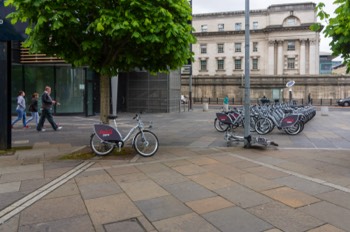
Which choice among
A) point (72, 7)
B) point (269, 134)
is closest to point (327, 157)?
point (269, 134)

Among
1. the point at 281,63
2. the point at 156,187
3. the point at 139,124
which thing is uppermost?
the point at 281,63

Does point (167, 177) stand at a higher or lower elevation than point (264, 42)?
lower

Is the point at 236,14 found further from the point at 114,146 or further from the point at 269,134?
the point at 114,146

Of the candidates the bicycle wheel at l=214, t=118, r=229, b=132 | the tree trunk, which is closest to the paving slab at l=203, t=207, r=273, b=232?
the tree trunk

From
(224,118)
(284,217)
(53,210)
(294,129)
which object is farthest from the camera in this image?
(224,118)

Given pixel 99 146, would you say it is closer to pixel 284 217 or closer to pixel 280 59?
pixel 284 217

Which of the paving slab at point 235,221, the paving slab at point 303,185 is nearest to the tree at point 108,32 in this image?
the paving slab at point 303,185

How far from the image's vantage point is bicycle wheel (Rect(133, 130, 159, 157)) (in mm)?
8508

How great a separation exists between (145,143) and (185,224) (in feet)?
14.7

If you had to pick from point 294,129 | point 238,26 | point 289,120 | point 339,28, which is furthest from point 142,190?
point 238,26

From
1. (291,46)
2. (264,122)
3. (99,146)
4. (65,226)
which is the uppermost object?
(291,46)

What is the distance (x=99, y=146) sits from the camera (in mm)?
8773

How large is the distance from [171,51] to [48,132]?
744 cm

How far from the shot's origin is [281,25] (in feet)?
241
